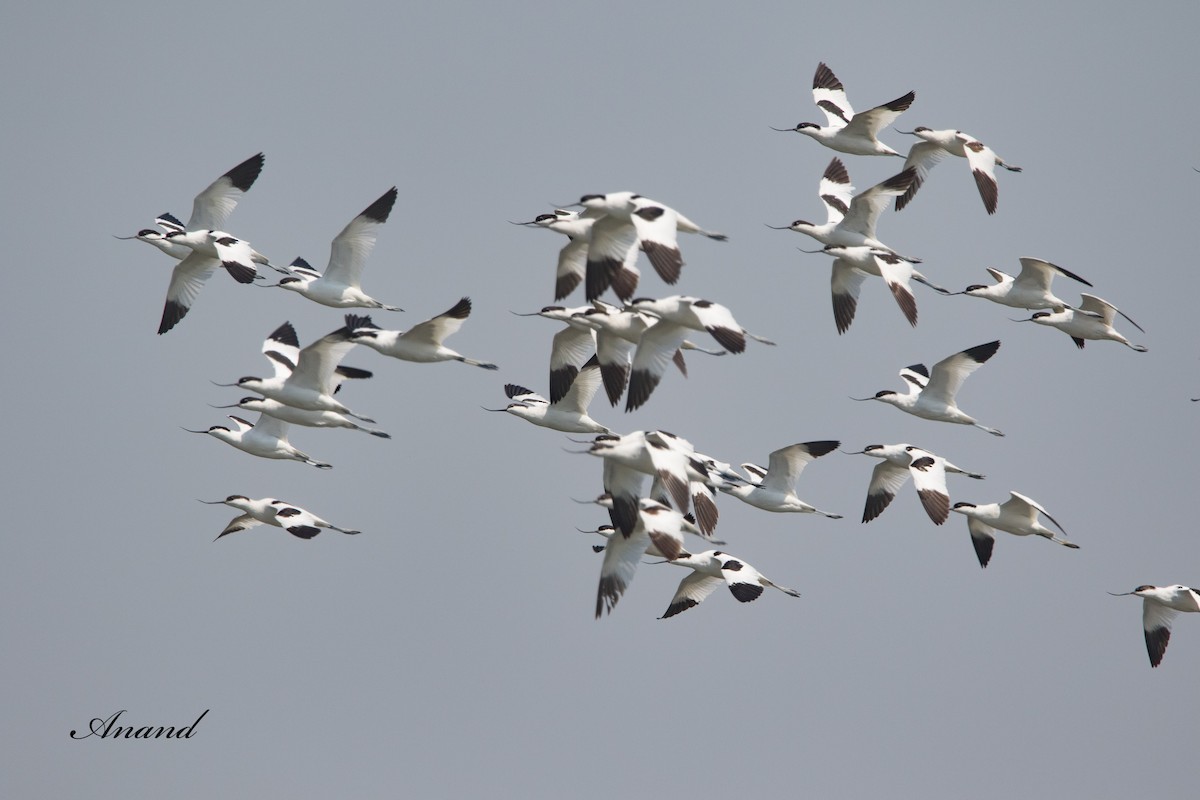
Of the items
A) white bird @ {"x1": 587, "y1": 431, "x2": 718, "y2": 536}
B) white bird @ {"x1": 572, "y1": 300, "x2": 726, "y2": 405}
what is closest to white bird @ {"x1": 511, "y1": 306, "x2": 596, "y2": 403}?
white bird @ {"x1": 572, "y1": 300, "x2": 726, "y2": 405}

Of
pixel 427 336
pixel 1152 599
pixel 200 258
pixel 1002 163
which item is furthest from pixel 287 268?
pixel 1152 599

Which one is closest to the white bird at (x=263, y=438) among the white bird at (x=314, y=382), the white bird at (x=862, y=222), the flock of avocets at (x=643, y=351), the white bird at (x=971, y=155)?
the flock of avocets at (x=643, y=351)

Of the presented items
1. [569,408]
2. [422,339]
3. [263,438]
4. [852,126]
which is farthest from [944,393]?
[263,438]

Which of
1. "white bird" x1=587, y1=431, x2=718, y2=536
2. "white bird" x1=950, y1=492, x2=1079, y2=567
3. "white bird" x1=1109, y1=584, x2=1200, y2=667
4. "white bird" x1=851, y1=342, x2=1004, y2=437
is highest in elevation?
"white bird" x1=587, y1=431, x2=718, y2=536

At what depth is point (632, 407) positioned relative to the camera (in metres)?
18.9

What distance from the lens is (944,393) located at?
2309cm

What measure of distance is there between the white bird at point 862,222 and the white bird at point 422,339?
190 inches

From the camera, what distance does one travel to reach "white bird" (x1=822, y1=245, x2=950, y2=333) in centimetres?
2238

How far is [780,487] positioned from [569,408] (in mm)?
3144

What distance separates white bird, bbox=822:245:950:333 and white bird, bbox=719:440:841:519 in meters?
1.91

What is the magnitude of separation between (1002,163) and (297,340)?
1019 cm

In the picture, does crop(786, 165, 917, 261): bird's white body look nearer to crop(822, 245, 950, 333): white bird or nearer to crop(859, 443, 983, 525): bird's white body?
crop(822, 245, 950, 333): white bird

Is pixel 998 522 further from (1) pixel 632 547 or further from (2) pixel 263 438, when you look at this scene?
(2) pixel 263 438

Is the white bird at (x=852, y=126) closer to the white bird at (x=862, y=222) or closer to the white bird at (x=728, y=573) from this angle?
the white bird at (x=862, y=222)
